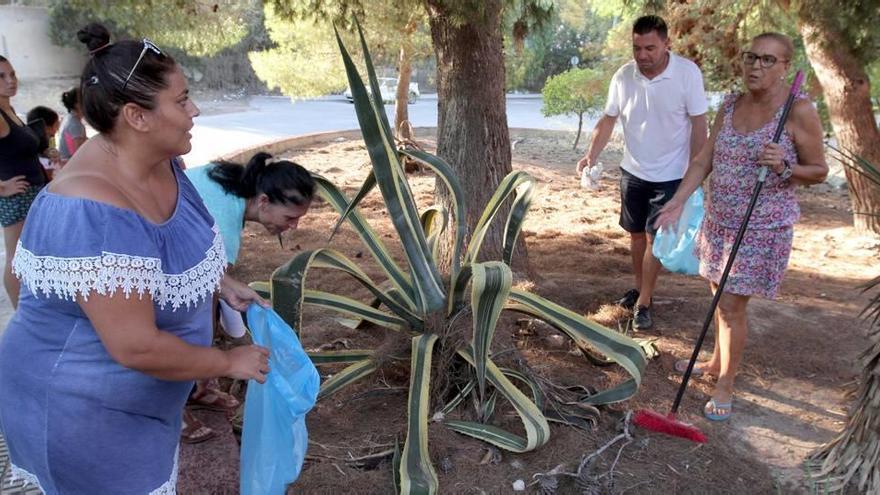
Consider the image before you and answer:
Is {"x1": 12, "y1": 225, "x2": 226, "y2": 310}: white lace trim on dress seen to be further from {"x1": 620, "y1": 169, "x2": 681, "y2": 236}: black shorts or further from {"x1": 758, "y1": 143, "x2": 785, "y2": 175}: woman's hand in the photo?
{"x1": 620, "y1": 169, "x2": 681, "y2": 236}: black shorts

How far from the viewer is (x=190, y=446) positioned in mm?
2482

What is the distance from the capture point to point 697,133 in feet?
12.1

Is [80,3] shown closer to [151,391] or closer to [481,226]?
[481,226]

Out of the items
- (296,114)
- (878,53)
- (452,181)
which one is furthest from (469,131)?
(296,114)

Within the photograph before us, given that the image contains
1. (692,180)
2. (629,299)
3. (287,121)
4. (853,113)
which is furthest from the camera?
(287,121)

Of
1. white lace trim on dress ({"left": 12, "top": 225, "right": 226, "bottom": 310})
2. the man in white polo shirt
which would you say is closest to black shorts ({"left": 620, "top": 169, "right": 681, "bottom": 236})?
the man in white polo shirt

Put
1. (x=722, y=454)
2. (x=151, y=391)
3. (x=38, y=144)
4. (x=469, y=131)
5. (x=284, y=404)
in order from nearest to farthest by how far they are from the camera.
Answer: (x=151, y=391), (x=284, y=404), (x=722, y=454), (x=38, y=144), (x=469, y=131)

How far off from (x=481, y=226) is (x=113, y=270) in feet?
5.91

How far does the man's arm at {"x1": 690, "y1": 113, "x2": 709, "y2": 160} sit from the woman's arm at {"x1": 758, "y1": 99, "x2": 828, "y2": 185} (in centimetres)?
105

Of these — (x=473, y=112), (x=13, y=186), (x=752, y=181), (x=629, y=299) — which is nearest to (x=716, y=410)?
(x=752, y=181)

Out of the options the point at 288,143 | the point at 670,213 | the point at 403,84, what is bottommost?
the point at 288,143

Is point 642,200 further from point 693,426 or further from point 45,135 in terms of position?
point 45,135

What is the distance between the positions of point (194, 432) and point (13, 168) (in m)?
1.77

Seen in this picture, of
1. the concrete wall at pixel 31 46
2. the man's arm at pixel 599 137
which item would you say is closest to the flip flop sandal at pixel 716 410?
the man's arm at pixel 599 137
